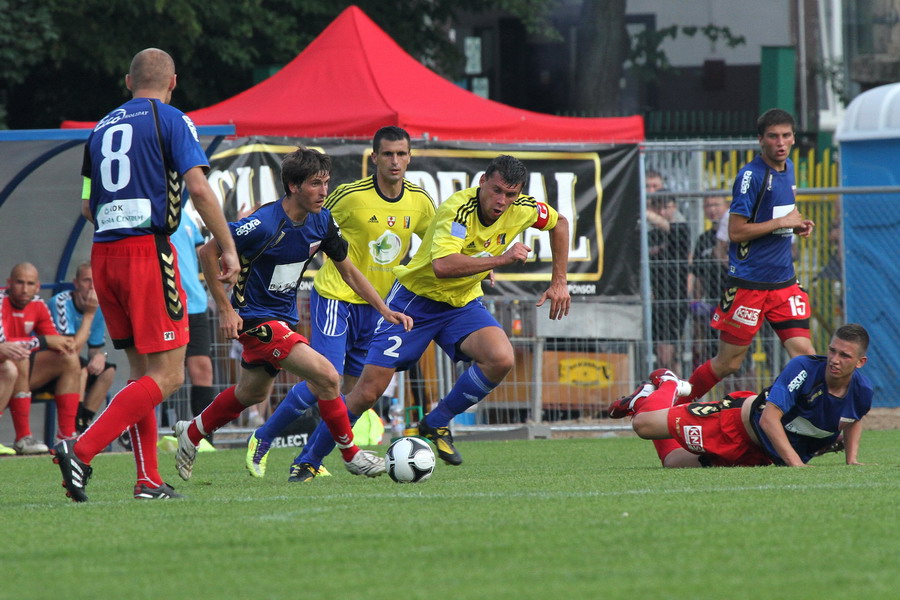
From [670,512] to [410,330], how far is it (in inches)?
127

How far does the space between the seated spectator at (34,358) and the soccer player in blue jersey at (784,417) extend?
5.52m

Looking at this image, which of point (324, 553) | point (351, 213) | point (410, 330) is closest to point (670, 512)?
point (324, 553)

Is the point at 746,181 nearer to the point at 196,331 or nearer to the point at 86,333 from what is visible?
the point at 196,331

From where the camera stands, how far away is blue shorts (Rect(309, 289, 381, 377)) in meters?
9.51

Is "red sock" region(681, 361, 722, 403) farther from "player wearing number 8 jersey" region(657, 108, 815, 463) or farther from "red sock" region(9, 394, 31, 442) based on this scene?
"red sock" region(9, 394, 31, 442)

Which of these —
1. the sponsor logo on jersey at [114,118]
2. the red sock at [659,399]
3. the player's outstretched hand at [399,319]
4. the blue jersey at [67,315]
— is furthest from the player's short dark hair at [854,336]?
the blue jersey at [67,315]

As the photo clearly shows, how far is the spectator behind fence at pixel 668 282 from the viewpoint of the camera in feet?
44.5

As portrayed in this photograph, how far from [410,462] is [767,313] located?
12.3 feet

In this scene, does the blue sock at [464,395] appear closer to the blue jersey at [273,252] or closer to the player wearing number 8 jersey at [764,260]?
the blue jersey at [273,252]

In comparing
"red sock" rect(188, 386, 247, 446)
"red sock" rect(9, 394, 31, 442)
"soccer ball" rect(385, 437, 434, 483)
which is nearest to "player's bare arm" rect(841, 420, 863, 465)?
"soccer ball" rect(385, 437, 434, 483)

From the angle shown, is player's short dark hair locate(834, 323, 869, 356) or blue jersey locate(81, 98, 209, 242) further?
player's short dark hair locate(834, 323, 869, 356)

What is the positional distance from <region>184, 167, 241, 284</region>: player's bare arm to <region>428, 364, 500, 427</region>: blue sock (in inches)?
113

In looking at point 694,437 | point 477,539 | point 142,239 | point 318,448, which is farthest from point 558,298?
point 477,539

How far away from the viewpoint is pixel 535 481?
26.0ft
